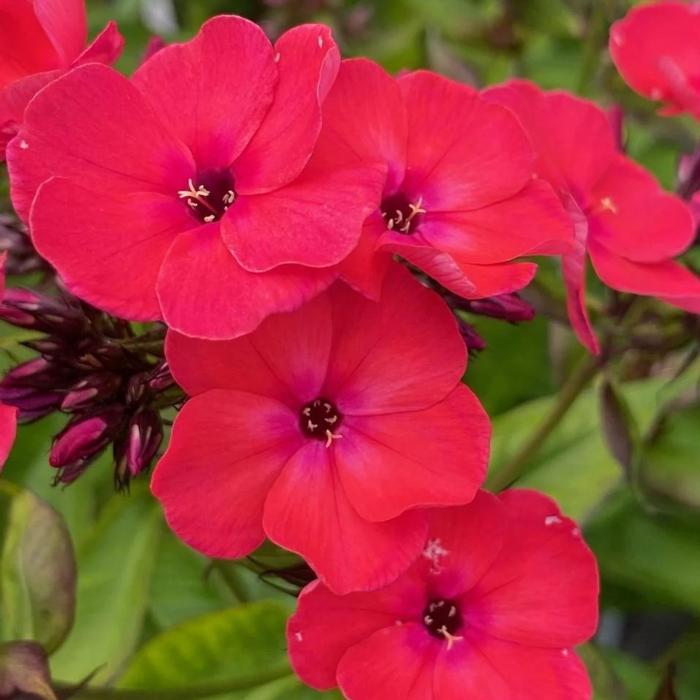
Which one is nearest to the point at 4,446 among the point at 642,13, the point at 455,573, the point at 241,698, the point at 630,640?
the point at 455,573

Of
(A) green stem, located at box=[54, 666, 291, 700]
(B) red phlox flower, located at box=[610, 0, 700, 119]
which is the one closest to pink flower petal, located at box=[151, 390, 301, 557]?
(A) green stem, located at box=[54, 666, 291, 700]

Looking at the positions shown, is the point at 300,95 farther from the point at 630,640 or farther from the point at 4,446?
the point at 630,640

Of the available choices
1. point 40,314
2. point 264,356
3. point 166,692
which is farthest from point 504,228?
point 166,692

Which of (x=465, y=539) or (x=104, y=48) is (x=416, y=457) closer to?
(x=465, y=539)

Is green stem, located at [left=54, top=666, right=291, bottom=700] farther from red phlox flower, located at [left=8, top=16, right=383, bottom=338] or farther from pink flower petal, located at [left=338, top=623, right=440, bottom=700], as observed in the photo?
red phlox flower, located at [left=8, top=16, right=383, bottom=338]

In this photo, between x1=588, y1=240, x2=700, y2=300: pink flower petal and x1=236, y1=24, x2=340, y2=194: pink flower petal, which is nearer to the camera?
x1=236, y1=24, x2=340, y2=194: pink flower petal

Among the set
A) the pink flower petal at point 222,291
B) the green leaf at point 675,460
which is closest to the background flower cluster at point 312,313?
the pink flower petal at point 222,291
